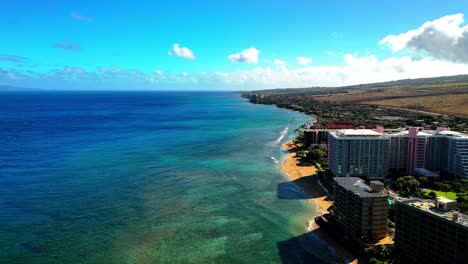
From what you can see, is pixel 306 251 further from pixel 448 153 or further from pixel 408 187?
pixel 448 153

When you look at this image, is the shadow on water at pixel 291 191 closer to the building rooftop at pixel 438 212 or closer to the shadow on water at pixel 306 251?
the shadow on water at pixel 306 251

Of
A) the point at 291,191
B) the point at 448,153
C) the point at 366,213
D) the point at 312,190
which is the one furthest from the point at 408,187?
the point at 366,213

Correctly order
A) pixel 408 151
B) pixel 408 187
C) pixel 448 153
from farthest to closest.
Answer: pixel 408 151
pixel 448 153
pixel 408 187

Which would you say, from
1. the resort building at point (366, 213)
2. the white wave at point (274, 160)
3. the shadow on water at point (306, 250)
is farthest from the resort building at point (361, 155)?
the shadow on water at point (306, 250)

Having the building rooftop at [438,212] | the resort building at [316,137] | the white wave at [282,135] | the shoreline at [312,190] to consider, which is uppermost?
the building rooftop at [438,212]

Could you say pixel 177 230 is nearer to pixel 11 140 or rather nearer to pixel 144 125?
pixel 11 140

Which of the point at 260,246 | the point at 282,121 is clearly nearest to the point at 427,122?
the point at 282,121
